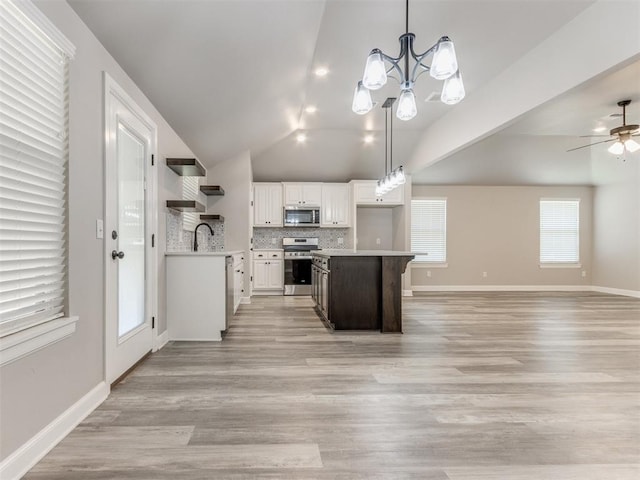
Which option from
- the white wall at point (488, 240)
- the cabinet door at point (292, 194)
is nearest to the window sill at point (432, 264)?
the white wall at point (488, 240)

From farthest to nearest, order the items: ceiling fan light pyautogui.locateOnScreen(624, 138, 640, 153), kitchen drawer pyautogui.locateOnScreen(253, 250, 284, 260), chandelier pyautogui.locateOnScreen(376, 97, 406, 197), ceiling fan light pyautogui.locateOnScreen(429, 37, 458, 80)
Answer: kitchen drawer pyautogui.locateOnScreen(253, 250, 284, 260)
chandelier pyautogui.locateOnScreen(376, 97, 406, 197)
ceiling fan light pyautogui.locateOnScreen(624, 138, 640, 153)
ceiling fan light pyautogui.locateOnScreen(429, 37, 458, 80)

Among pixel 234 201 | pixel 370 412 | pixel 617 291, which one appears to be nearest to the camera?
pixel 370 412

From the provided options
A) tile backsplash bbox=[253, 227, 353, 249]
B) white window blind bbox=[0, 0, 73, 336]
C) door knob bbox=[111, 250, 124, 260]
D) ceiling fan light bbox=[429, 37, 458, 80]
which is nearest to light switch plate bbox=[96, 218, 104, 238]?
door knob bbox=[111, 250, 124, 260]

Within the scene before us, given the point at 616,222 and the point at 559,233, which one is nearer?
the point at 616,222

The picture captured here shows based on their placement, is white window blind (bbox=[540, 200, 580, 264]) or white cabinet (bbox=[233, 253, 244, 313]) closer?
white cabinet (bbox=[233, 253, 244, 313])

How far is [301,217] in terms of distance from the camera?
7496 millimetres

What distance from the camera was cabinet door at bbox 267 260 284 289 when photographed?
23.9 feet

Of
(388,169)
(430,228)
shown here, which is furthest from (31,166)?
(430,228)

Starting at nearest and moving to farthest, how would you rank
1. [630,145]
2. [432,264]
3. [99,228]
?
1. [99,228]
2. [630,145]
3. [432,264]

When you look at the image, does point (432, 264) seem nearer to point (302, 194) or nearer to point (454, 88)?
point (302, 194)

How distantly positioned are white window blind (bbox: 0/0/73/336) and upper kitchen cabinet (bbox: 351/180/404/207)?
5879 mm

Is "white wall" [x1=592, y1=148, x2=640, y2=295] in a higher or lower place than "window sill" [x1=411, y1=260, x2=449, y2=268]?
higher

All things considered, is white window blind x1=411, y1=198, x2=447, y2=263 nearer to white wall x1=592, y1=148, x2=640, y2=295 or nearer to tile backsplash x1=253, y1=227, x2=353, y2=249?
tile backsplash x1=253, y1=227, x2=353, y2=249

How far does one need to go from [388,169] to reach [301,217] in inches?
79.4
